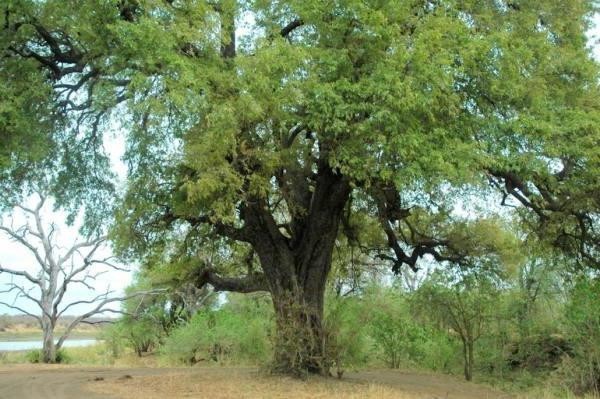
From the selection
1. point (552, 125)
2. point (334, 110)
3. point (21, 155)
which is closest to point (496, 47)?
point (552, 125)

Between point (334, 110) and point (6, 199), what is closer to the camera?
point (334, 110)

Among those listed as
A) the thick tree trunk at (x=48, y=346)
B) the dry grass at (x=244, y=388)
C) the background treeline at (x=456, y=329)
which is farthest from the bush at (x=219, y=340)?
the dry grass at (x=244, y=388)

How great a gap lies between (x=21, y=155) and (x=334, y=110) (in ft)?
21.8

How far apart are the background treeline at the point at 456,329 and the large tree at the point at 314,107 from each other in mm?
3150

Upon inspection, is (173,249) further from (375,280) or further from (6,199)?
(375,280)

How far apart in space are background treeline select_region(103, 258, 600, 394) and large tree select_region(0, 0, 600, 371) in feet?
10.3

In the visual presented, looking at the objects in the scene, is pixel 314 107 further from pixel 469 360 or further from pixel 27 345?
pixel 27 345

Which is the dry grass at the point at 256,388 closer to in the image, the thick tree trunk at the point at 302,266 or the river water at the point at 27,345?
the thick tree trunk at the point at 302,266

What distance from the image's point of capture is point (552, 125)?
12.8 m

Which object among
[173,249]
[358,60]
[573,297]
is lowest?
[573,297]

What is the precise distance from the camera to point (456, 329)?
2361 centimetres

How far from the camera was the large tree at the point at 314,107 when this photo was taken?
39.5 feet

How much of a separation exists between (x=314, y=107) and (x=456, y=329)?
46.8 feet

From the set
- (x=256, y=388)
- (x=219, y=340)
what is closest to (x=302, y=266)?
(x=256, y=388)
